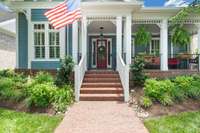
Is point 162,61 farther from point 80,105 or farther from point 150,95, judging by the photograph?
point 80,105

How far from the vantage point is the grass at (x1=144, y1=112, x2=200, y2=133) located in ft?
29.7

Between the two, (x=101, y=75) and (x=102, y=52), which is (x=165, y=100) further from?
(x=102, y=52)

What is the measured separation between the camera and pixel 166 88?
12.6 metres

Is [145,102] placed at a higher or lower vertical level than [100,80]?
lower

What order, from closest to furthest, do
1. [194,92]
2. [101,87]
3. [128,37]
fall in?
1. [194,92]
2. [101,87]
3. [128,37]

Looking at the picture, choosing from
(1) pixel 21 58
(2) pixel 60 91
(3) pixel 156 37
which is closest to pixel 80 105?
(2) pixel 60 91

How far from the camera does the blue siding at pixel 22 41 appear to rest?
17703 millimetres

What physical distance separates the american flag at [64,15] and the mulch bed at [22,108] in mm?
3116

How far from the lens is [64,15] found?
1312 centimetres

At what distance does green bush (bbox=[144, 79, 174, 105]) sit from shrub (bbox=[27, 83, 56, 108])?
3.56m

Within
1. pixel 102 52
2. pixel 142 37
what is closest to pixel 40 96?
pixel 142 37

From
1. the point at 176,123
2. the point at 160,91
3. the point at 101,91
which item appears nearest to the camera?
the point at 176,123

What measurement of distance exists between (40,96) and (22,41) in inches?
265

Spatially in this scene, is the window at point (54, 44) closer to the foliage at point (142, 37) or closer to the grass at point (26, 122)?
the foliage at point (142, 37)
